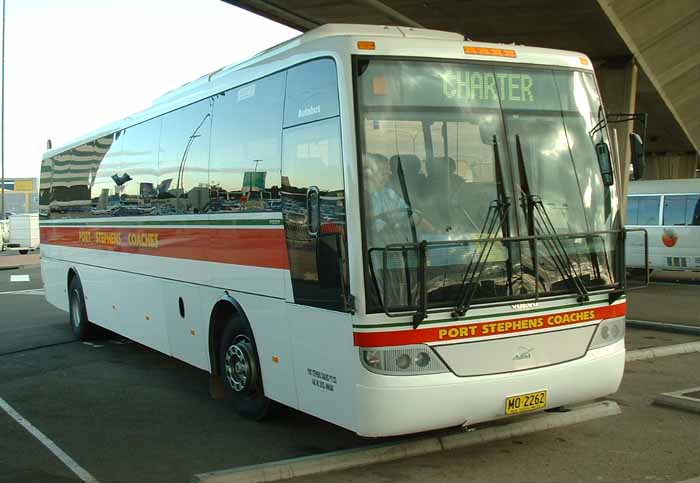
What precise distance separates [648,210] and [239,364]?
1851 cm

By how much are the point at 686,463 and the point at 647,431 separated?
919 millimetres

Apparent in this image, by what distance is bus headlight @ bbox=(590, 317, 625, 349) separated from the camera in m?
6.88

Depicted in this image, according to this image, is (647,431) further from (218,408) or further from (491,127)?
(218,408)

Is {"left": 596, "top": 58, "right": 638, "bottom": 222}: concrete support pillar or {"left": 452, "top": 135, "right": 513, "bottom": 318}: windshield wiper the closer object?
→ {"left": 452, "top": 135, "right": 513, "bottom": 318}: windshield wiper

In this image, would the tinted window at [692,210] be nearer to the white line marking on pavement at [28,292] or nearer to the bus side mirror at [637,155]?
the bus side mirror at [637,155]

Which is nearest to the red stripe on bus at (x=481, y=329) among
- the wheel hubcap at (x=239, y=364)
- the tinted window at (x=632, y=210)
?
the wheel hubcap at (x=239, y=364)

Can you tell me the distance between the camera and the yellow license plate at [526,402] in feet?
20.7

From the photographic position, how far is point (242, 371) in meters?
8.06

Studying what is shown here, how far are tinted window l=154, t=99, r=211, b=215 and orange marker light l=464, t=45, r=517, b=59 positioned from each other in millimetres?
3257

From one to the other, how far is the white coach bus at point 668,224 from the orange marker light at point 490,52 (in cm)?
1699

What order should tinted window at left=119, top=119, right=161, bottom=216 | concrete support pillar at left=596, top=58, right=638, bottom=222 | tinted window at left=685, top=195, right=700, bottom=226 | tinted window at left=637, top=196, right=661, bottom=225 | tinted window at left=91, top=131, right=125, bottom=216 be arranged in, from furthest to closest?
tinted window at left=637, top=196, right=661, bottom=225
tinted window at left=685, top=195, right=700, bottom=226
concrete support pillar at left=596, top=58, right=638, bottom=222
tinted window at left=91, top=131, right=125, bottom=216
tinted window at left=119, top=119, right=161, bottom=216

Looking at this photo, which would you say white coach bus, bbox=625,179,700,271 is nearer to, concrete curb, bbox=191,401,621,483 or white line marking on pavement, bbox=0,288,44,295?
white line marking on pavement, bbox=0,288,44,295

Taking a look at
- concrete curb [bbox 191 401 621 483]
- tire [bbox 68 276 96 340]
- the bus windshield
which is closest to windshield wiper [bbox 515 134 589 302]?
the bus windshield

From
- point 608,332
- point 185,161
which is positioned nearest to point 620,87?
point 185,161
